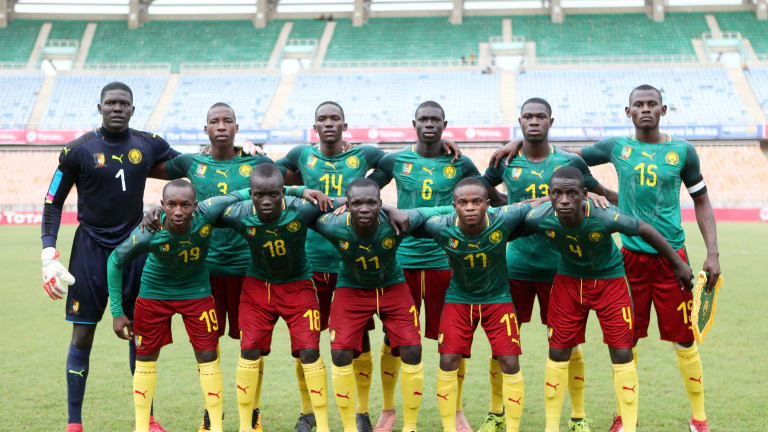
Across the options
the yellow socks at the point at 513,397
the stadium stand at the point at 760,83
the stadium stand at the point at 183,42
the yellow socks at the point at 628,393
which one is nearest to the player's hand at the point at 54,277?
the yellow socks at the point at 513,397

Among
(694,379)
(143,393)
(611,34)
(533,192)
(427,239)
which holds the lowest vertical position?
(143,393)

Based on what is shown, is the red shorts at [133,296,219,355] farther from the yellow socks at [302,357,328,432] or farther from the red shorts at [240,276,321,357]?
the yellow socks at [302,357,328,432]

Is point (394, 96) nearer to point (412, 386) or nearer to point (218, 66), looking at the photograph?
point (218, 66)

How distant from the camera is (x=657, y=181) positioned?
479 cm

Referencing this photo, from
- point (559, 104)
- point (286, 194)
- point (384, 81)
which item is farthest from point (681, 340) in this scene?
point (384, 81)

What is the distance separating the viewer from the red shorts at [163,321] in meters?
4.66

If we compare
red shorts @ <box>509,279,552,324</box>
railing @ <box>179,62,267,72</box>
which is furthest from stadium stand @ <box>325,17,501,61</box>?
red shorts @ <box>509,279,552,324</box>

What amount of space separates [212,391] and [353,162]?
6.22ft

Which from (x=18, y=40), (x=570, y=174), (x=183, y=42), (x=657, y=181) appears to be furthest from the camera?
(x=183, y=42)

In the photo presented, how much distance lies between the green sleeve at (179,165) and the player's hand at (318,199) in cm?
105

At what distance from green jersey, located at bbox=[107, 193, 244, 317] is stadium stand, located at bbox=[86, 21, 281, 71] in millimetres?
34955

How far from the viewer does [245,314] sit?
15.4 ft

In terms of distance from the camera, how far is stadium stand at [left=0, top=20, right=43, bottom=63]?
127ft

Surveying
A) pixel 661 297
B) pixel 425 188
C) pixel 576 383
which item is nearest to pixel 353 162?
pixel 425 188
